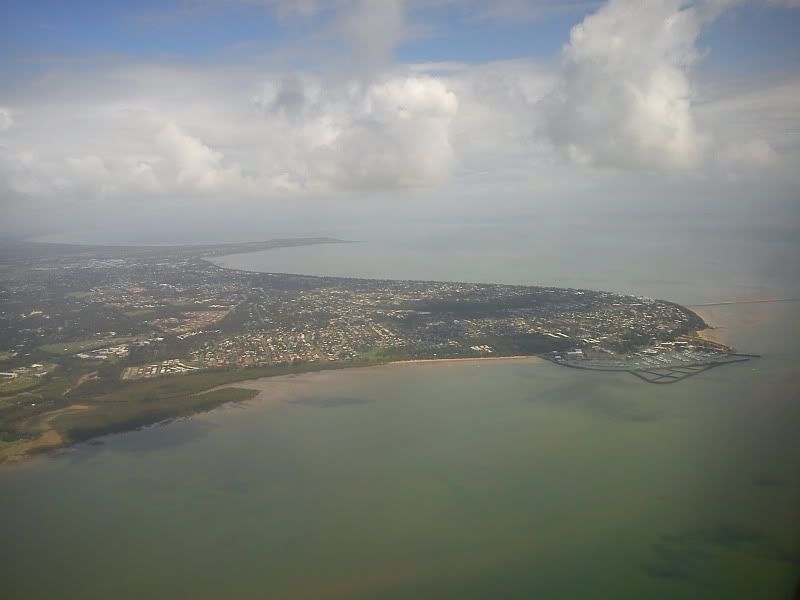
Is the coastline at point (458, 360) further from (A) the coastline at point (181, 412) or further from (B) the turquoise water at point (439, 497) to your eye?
(B) the turquoise water at point (439, 497)

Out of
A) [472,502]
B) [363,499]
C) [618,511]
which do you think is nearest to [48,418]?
[363,499]

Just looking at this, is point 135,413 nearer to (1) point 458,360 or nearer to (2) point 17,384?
(2) point 17,384

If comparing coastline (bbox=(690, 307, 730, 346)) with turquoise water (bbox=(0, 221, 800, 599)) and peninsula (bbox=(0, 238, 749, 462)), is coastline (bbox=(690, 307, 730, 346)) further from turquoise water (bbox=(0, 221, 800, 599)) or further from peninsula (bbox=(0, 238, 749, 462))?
turquoise water (bbox=(0, 221, 800, 599))

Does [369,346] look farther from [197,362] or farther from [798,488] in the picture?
[798,488]

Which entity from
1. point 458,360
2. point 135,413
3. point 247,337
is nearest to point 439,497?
point 458,360

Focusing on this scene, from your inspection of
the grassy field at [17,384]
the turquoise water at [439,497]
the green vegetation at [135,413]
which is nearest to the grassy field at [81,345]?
the grassy field at [17,384]

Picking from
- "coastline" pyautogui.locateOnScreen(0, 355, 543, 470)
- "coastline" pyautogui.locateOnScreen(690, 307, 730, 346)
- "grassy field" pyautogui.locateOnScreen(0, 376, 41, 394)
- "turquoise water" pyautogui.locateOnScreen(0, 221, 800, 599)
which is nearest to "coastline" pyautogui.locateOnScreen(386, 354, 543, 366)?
"coastline" pyautogui.locateOnScreen(0, 355, 543, 470)
